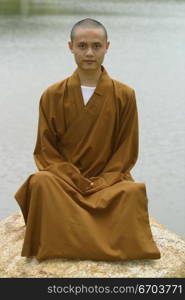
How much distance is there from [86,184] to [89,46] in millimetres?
678

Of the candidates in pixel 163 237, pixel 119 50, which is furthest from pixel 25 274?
pixel 119 50

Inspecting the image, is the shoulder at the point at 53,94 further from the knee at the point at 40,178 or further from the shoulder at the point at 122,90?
the knee at the point at 40,178

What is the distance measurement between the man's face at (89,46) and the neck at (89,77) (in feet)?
0.15

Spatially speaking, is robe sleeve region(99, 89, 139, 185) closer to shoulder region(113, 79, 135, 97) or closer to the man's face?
shoulder region(113, 79, 135, 97)

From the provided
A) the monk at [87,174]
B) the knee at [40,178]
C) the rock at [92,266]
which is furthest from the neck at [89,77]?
the rock at [92,266]

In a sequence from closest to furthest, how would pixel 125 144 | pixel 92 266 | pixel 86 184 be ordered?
pixel 92 266 → pixel 86 184 → pixel 125 144

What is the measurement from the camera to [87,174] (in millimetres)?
3066

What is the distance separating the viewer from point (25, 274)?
2842 millimetres

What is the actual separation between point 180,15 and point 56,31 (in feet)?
17.0

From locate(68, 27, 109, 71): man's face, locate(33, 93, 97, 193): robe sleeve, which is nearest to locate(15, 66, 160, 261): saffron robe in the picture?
locate(33, 93, 97, 193): robe sleeve

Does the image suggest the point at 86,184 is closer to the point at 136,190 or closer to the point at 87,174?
the point at 87,174

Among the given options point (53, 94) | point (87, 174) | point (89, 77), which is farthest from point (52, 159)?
point (89, 77)

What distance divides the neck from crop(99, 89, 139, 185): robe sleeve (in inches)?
7.7

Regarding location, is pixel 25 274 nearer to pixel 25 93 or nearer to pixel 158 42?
pixel 25 93
